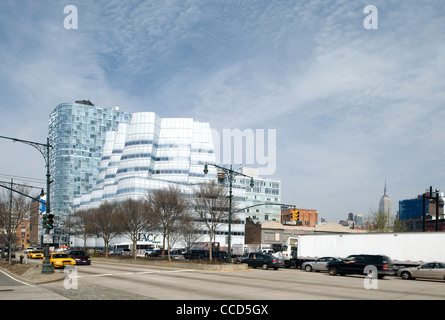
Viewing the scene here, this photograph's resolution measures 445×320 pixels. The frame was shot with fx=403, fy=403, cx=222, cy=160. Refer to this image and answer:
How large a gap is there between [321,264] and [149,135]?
9326cm

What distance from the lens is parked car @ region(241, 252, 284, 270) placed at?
39406 millimetres

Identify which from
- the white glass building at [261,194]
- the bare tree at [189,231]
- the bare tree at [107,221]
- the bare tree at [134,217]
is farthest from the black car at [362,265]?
the white glass building at [261,194]

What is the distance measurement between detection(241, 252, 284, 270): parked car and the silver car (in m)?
11.6

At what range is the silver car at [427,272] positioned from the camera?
29312 millimetres

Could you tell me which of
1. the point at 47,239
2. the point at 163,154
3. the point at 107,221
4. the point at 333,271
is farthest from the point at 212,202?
the point at 163,154

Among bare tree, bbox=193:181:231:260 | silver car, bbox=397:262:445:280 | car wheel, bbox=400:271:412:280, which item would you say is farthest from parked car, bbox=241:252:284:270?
car wheel, bbox=400:271:412:280

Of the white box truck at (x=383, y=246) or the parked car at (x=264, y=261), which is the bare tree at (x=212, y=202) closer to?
the parked car at (x=264, y=261)

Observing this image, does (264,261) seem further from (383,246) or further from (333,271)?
(383,246)

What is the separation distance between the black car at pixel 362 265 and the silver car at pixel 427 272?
5.00 feet

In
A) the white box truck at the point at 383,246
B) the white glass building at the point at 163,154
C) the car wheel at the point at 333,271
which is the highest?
the white glass building at the point at 163,154
